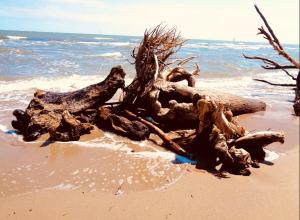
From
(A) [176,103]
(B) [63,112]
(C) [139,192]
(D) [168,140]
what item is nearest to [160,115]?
(A) [176,103]

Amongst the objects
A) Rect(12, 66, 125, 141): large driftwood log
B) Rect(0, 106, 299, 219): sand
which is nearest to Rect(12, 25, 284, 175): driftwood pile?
Rect(12, 66, 125, 141): large driftwood log

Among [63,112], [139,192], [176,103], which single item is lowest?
[139,192]

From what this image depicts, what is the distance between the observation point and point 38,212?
382cm

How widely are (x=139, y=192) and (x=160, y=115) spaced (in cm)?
280

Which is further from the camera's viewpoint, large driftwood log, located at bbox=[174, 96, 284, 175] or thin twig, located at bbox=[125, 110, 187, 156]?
thin twig, located at bbox=[125, 110, 187, 156]

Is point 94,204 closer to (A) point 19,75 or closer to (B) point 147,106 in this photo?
(B) point 147,106

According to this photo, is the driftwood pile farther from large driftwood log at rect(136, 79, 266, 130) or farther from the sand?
the sand

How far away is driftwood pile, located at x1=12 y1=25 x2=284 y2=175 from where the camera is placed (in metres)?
5.32

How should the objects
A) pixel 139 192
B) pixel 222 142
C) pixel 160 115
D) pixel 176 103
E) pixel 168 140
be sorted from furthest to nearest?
pixel 160 115, pixel 176 103, pixel 168 140, pixel 222 142, pixel 139 192

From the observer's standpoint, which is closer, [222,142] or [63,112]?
[222,142]

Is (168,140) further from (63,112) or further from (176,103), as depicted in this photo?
(63,112)

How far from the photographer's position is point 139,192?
4.33m

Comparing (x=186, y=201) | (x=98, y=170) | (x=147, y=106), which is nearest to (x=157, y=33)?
(x=147, y=106)

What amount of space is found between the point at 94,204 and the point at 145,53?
4338mm
